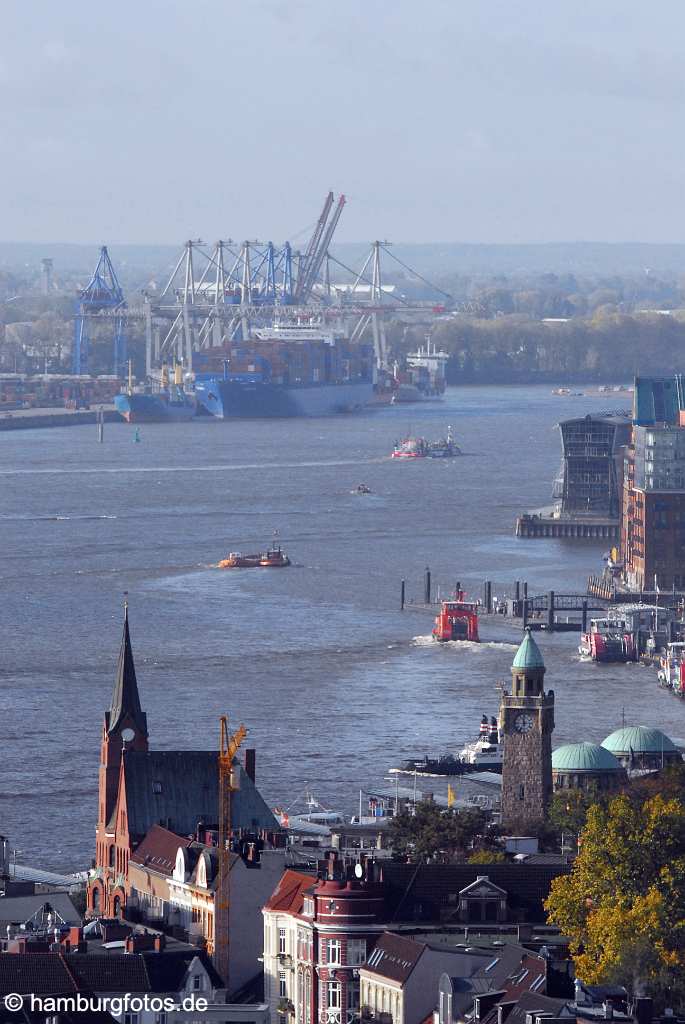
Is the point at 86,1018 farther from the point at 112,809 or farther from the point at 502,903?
the point at 112,809

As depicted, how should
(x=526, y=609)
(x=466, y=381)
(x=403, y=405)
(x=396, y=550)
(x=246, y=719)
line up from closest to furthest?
(x=246, y=719) → (x=526, y=609) → (x=396, y=550) → (x=403, y=405) → (x=466, y=381)

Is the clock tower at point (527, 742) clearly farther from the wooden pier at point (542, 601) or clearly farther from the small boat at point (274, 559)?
the small boat at point (274, 559)

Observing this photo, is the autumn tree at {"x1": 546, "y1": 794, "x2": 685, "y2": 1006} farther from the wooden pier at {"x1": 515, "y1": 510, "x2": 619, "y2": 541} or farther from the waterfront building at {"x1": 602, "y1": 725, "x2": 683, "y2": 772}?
the wooden pier at {"x1": 515, "y1": 510, "x2": 619, "y2": 541}

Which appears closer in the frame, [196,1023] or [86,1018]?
[86,1018]

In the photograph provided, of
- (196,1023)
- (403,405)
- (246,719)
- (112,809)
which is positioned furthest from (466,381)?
(196,1023)

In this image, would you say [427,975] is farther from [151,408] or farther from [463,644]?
[151,408]

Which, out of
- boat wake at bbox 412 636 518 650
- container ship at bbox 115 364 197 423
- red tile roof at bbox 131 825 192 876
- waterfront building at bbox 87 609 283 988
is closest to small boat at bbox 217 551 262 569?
boat wake at bbox 412 636 518 650
